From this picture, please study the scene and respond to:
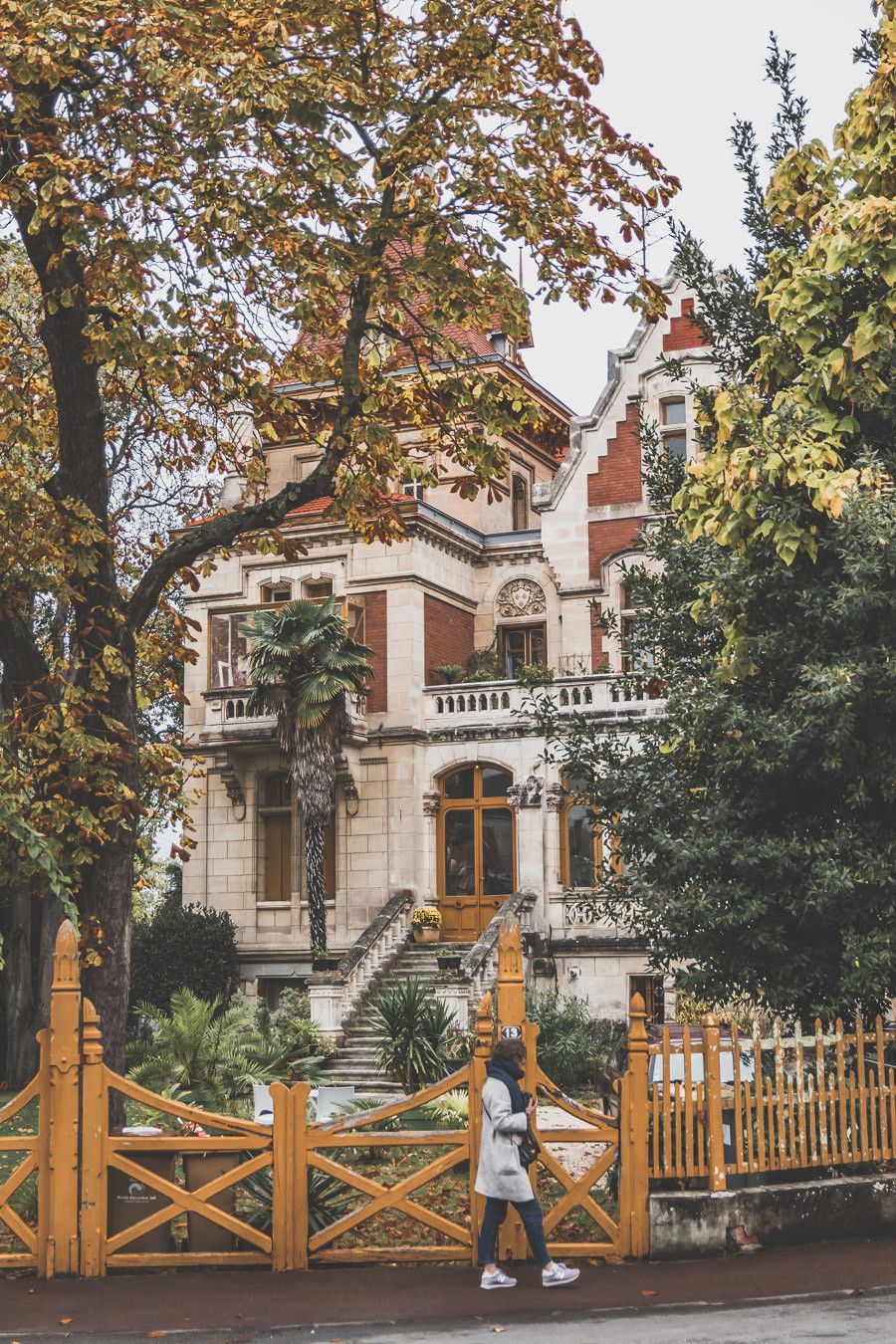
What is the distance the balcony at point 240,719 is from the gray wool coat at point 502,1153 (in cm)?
2131

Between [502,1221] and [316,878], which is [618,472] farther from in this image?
[502,1221]

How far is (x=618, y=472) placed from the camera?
32906mm

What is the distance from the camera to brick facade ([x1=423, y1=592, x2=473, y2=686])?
33031 millimetres

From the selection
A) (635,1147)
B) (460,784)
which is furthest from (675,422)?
(635,1147)

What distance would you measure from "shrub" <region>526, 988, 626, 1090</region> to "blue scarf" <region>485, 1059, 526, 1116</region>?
11.9 m

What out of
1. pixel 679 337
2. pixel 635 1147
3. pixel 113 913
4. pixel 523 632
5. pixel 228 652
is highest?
pixel 679 337

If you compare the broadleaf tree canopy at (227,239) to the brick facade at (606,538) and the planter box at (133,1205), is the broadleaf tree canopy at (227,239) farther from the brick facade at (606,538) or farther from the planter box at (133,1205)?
the brick facade at (606,538)

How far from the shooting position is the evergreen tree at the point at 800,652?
11648mm

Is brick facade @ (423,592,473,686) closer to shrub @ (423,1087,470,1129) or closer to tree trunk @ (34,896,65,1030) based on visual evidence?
tree trunk @ (34,896,65,1030)

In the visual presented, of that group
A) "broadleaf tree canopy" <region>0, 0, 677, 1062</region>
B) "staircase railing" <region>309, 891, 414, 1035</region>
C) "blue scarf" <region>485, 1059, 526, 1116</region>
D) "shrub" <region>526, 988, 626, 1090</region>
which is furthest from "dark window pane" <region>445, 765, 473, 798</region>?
"blue scarf" <region>485, 1059, 526, 1116</region>

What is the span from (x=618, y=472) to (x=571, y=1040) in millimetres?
13413

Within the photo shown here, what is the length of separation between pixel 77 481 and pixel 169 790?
3.63 m

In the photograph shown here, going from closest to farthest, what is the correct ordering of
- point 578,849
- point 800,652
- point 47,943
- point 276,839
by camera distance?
1. point 800,652
2. point 47,943
3. point 578,849
4. point 276,839

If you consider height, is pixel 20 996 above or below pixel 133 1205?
above
